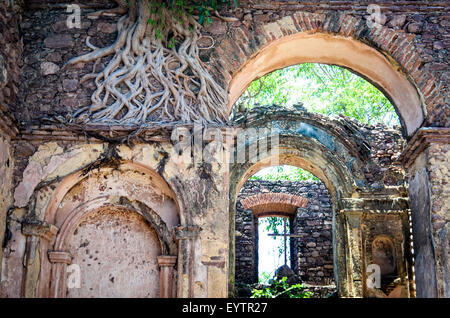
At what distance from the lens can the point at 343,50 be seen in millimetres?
7008

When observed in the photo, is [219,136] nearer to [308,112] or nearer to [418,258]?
[418,258]

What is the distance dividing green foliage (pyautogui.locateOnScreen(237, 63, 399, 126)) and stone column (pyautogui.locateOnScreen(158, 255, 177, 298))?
9927 millimetres

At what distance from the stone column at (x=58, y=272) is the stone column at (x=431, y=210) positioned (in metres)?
3.71

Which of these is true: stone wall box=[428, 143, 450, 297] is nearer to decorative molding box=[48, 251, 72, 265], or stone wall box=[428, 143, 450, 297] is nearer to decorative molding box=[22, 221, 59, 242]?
decorative molding box=[48, 251, 72, 265]

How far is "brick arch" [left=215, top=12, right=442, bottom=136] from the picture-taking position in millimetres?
6516

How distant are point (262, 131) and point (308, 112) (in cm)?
87

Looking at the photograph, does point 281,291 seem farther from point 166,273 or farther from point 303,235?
point 166,273

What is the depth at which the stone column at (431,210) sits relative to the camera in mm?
5875

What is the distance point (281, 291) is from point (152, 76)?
6.18 metres

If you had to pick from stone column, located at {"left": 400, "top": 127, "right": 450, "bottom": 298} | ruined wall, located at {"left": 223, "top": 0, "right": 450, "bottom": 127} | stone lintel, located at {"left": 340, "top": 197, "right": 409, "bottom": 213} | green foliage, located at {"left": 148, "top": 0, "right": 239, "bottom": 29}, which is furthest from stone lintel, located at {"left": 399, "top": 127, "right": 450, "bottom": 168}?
stone lintel, located at {"left": 340, "top": 197, "right": 409, "bottom": 213}

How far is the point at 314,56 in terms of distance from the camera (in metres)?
7.18

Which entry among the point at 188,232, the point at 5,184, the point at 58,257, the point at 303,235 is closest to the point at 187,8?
the point at 188,232

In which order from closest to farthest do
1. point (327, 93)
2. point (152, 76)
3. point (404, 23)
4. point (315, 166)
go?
point (152, 76)
point (404, 23)
point (315, 166)
point (327, 93)
